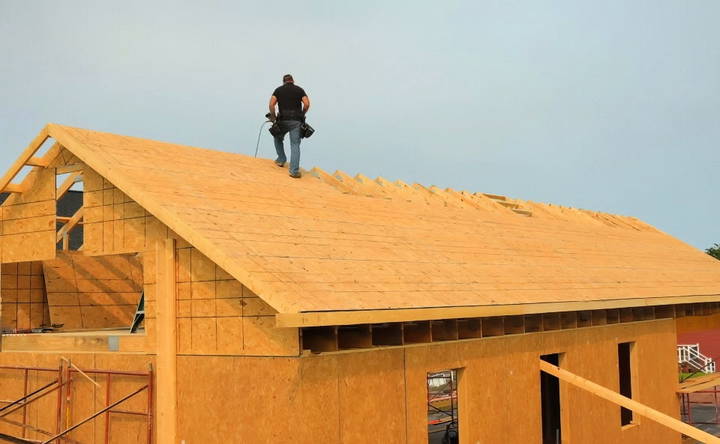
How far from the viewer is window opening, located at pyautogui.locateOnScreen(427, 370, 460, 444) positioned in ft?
55.7

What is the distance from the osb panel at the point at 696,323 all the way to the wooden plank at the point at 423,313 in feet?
17.7

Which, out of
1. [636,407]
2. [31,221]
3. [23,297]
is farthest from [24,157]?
[636,407]

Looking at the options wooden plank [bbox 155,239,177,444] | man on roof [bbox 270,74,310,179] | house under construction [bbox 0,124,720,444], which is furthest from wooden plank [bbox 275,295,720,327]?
man on roof [bbox 270,74,310,179]

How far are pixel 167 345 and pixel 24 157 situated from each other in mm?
4374

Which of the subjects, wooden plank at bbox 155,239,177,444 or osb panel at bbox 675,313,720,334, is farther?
osb panel at bbox 675,313,720,334

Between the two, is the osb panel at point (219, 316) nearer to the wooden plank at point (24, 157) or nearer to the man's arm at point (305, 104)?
the wooden plank at point (24, 157)

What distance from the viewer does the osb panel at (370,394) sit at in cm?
912

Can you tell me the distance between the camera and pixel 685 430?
11570mm

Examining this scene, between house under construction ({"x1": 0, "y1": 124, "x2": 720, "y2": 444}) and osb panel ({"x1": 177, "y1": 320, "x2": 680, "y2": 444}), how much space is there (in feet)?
0.08

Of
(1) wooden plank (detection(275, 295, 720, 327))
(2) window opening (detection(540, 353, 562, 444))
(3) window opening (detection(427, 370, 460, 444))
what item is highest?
(1) wooden plank (detection(275, 295, 720, 327))

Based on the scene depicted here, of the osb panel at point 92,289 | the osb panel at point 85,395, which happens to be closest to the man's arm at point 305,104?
the osb panel at point 92,289

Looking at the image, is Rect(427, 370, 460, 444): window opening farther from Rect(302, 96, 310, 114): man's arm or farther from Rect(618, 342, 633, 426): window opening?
Rect(302, 96, 310, 114): man's arm

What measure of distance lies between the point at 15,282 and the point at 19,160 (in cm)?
333

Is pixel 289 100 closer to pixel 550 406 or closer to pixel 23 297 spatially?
pixel 23 297
